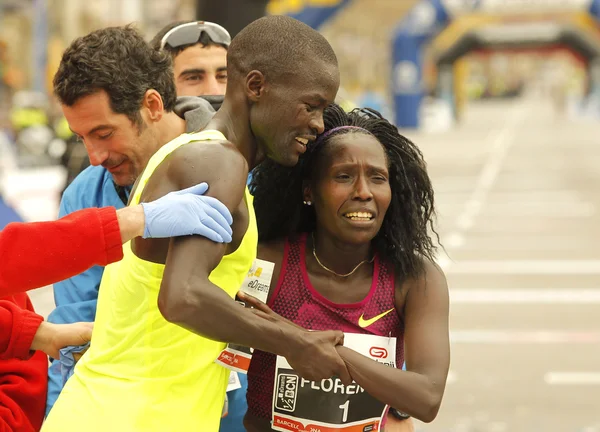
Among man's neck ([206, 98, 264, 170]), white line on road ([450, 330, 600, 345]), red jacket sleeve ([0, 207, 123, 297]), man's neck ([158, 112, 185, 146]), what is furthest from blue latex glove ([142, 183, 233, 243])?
white line on road ([450, 330, 600, 345])

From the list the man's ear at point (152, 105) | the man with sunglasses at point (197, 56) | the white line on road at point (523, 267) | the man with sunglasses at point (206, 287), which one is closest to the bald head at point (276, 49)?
the man with sunglasses at point (206, 287)

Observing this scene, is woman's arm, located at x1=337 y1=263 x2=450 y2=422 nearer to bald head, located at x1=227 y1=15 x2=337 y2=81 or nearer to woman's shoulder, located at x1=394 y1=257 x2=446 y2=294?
woman's shoulder, located at x1=394 y1=257 x2=446 y2=294

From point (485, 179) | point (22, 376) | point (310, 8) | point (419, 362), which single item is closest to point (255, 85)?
point (419, 362)

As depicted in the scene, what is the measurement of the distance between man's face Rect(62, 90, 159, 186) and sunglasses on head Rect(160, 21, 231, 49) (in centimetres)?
103

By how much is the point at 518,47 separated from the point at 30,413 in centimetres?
5711

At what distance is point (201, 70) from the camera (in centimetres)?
368

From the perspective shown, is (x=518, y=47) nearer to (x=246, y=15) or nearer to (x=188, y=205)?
(x=246, y=15)

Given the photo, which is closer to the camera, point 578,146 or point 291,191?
point 291,191

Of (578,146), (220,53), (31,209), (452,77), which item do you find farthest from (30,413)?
(452,77)

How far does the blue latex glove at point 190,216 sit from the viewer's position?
1.99 m

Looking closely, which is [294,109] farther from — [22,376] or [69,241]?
[22,376]

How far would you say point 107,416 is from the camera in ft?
7.01

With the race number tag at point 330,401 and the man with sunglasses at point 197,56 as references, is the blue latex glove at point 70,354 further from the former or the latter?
the man with sunglasses at point 197,56

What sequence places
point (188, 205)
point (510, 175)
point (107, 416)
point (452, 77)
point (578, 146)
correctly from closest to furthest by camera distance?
point (188, 205) → point (107, 416) → point (510, 175) → point (578, 146) → point (452, 77)
